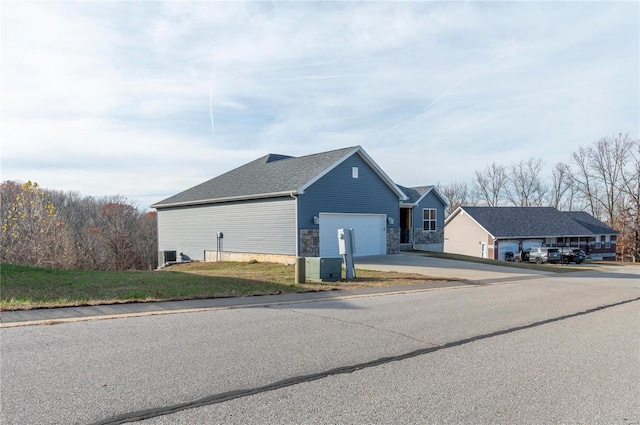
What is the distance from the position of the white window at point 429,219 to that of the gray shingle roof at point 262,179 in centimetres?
1299

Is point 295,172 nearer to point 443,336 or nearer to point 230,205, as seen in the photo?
point 230,205

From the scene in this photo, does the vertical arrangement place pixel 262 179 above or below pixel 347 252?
above

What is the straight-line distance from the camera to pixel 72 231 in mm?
35281

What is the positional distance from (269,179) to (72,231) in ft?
62.1

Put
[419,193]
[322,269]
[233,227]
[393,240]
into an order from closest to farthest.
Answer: [322,269] → [233,227] → [393,240] → [419,193]

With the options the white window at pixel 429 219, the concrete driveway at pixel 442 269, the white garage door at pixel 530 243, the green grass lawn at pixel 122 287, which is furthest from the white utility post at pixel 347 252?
the white garage door at pixel 530 243

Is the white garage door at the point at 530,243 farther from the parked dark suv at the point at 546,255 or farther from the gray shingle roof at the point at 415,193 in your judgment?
the gray shingle roof at the point at 415,193

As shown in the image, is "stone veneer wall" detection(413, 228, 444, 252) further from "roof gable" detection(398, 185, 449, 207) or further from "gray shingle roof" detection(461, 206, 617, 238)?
"gray shingle roof" detection(461, 206, 617, 238)

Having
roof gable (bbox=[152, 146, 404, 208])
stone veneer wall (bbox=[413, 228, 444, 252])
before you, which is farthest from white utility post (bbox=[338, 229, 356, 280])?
stone veneer wall (bbox=[413, 228, 444, 252])

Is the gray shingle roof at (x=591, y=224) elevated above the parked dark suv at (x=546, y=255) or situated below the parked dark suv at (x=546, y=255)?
above

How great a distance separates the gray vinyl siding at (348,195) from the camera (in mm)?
22594

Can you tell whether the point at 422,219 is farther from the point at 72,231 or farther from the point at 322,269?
the point at 72,231

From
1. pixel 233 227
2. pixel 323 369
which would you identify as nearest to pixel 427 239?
pixel 233 227

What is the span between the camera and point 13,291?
10.7 m
